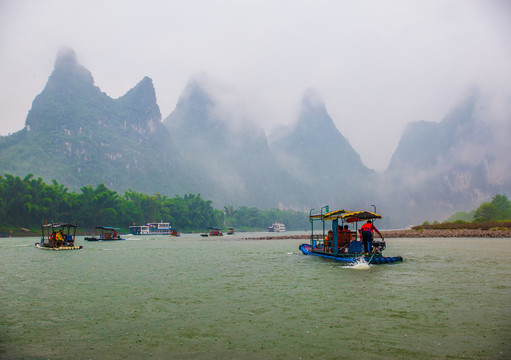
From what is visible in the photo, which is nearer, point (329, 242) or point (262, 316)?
point (262, 316)

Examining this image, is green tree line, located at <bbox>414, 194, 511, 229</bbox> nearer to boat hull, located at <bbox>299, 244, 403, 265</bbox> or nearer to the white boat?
boat hull, located at <bbox>299, 244, 403, 265</bbox>

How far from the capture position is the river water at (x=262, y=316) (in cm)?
966

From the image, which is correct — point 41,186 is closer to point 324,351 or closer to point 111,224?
point 111,224

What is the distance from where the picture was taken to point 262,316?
13164mm

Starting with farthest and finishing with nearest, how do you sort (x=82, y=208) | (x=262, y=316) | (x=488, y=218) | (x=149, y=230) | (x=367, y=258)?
1. (x=149, y=230)
2. (x=82, y=208)
3. (x=488, y=218)
4. (x=367, y=258)
5. (x=262, y=316)

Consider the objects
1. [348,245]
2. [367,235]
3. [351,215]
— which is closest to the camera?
[351,215]

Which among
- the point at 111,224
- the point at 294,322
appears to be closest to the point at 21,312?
the point at 294,322

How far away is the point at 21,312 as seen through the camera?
14.3 metres

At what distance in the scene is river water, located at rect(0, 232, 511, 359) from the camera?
966 cm

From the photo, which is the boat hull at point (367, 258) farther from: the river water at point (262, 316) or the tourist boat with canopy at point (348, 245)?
the river water at point (262, 316)

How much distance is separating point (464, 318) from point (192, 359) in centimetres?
884

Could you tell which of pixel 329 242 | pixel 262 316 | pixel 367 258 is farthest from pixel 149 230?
pixel 262 316

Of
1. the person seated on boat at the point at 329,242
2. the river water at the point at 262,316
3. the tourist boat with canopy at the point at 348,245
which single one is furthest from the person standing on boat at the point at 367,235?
the river water at the point at 262,316

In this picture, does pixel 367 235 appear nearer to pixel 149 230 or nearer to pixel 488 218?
pixel 488 218
